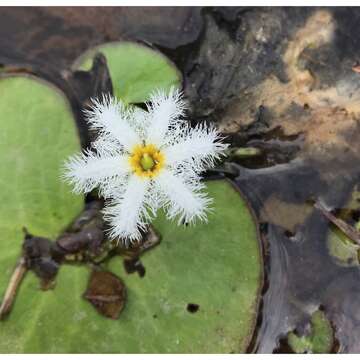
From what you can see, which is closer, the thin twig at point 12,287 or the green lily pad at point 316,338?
the thin twig at point 12,287

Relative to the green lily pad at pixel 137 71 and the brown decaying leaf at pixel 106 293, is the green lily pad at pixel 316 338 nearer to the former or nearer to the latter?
the brown decaying leaf at pixel 106 293

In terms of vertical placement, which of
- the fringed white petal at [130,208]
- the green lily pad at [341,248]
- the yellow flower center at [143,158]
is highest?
the yellow flower center at [143,158]

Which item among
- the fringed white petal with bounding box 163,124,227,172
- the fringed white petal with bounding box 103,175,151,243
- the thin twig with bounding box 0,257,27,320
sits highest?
the fringed white petal with bounding box 163,124,227,172

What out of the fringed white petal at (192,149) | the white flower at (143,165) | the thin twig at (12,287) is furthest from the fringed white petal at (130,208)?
the thin twig at (12,287)

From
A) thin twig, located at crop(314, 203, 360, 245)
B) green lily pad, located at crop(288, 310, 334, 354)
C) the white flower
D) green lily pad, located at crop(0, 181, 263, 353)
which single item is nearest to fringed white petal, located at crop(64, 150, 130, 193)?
the white flower

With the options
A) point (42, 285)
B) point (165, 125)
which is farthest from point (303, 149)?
point (42, 285)

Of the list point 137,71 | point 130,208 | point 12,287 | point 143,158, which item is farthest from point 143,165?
point 12,287

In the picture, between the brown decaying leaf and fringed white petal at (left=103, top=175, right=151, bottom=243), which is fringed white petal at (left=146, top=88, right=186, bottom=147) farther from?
the brown decaying leaf

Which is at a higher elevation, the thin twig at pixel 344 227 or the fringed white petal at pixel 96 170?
the fringed white petal at pixel 96 170
